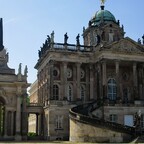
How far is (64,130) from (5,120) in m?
8.83

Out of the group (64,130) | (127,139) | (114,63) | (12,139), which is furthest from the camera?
(114,63)

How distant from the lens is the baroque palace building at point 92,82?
51.2m

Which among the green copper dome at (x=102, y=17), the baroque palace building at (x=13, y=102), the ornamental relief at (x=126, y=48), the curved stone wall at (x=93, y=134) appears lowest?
the curved stone wall at (x=93, y=134)

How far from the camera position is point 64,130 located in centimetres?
5147

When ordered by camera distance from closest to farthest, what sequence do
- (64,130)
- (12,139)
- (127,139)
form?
(127,139) < (12,139) < (64,130)

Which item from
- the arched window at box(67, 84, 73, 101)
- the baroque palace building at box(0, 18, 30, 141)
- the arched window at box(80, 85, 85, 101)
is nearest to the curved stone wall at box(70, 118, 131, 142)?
the baroque palace building at box(0, 18, 30, 141)

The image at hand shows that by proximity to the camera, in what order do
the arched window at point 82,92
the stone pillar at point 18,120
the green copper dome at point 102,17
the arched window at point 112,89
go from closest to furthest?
the stone pillar at point 18,120 → the arched window at point 112,89 → the arched window at point 82,92 → the green copper dome at point 102,17

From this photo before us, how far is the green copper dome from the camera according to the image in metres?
64.2

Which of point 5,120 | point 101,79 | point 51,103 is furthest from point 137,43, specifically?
point 5,120

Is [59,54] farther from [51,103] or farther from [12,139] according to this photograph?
[12,139]

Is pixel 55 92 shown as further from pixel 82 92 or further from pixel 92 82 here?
pixel 92 82

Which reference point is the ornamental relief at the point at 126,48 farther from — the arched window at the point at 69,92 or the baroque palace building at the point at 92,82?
the arched window at the point at 69,92

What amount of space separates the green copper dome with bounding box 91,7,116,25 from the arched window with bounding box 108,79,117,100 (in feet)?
41.5

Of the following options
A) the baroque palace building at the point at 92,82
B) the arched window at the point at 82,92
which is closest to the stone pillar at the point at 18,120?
the baroque palace building at the point at 92,82
